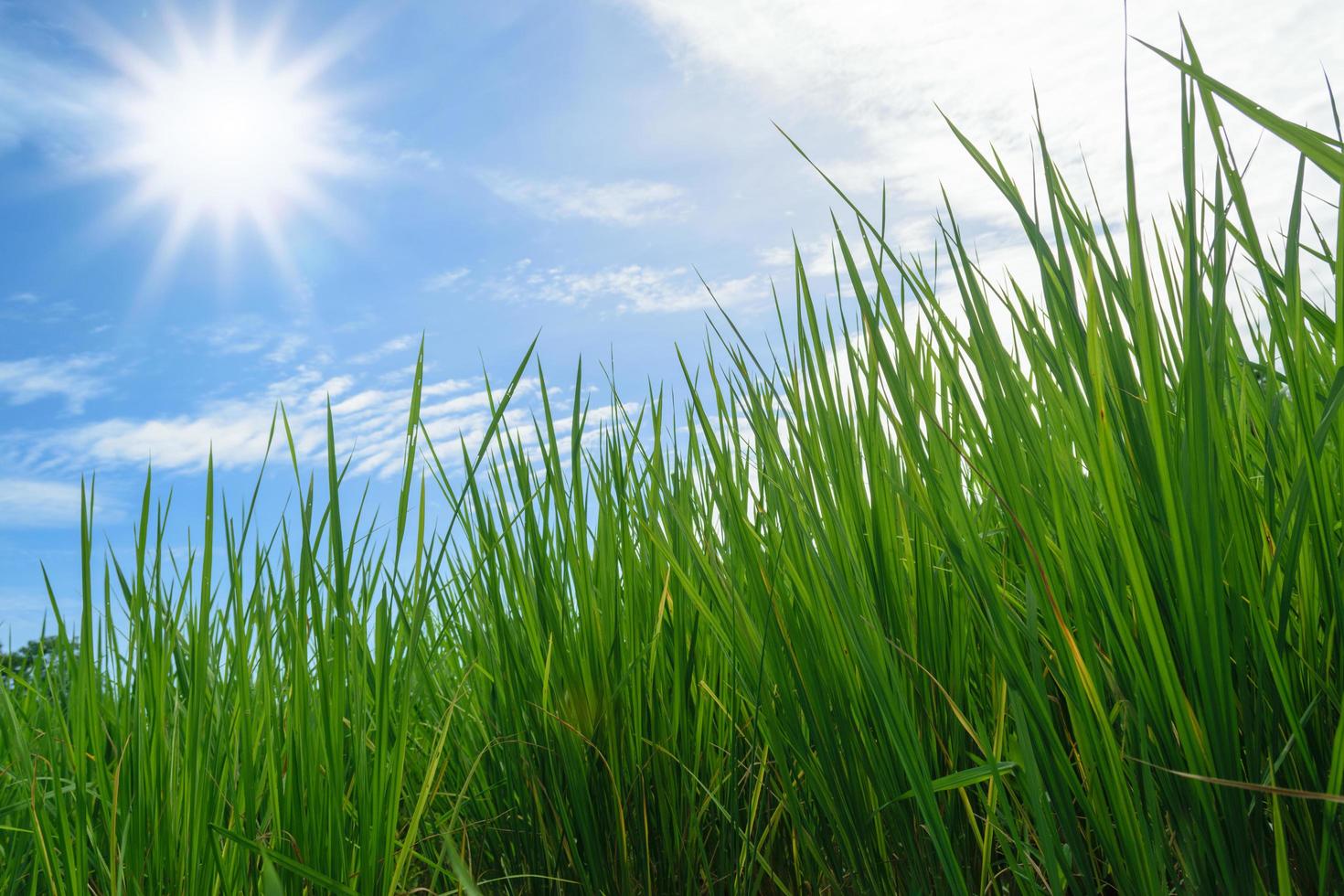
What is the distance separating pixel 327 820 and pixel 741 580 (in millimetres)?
681

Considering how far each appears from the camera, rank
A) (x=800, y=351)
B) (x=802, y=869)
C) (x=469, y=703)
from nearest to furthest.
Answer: (x=800, y=351)
(x=802, y=869)
(x=469, y=703)

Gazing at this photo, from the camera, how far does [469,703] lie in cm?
180

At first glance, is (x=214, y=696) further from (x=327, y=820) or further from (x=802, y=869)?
(x=802, y=869)

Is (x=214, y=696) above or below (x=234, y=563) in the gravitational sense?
below

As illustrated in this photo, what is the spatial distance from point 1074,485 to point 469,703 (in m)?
1.37

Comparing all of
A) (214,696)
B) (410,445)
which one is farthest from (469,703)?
(410,445)

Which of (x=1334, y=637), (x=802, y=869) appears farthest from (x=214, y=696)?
(x=1334, y=637)

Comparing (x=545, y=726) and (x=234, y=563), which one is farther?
(x=545, y=726)

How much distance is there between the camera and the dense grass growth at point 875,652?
2.23 feet

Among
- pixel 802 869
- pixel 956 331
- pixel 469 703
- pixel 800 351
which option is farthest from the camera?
pixel 469 703

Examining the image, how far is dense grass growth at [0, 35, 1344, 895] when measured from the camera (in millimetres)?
680

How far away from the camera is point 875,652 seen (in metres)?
0.89

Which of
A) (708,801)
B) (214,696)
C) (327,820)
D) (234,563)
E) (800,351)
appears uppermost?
(800,351)

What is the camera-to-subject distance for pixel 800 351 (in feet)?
3.83
